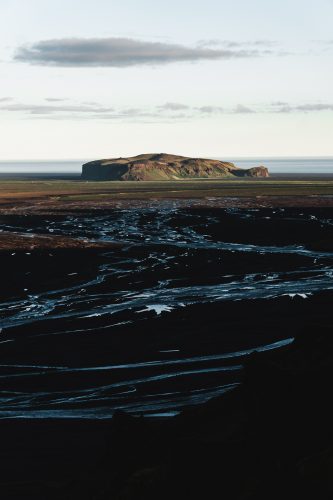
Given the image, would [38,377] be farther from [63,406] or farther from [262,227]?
[262,227]

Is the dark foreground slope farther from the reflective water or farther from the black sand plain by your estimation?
the reflective water

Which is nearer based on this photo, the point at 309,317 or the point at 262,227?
the point at 309,317

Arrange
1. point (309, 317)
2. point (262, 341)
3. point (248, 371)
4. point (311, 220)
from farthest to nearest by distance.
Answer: point (311, 220) < point (309, 317) < point (262, 341) < point (248, 371)

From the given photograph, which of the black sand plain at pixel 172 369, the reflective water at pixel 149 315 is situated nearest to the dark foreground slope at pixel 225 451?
the black sand plain at pixel 172 369

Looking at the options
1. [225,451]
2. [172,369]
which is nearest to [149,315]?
[172,369]

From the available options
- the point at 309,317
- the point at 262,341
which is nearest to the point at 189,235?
the point at 309,317

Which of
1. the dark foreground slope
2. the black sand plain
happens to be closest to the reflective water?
the black sand plain

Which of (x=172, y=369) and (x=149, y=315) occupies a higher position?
(x=149, y=315)

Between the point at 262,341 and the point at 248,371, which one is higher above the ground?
the point at 248,371

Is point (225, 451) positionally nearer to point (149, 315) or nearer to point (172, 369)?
point (172, 369)
